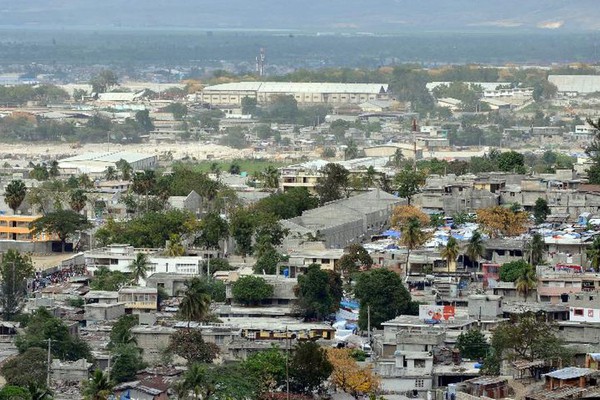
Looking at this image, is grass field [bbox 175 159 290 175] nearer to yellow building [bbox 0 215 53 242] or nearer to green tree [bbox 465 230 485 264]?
yellow building [bbox 0 215 53 242]

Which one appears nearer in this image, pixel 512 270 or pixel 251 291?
pixel 251 291

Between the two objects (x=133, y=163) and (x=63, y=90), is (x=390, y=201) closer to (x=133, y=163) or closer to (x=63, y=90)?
(x=133, y=163)

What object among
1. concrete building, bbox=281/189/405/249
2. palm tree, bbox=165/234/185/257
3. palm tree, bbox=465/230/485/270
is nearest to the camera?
palm tree, bbox=465/230/485/270

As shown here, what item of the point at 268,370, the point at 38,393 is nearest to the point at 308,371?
the point at 268,370

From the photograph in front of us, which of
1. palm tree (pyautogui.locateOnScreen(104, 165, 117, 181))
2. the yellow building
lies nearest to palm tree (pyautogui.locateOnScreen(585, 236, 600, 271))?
the yellow building

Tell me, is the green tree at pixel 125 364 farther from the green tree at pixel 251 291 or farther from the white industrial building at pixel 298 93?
the white industrial building at pixel 298 93

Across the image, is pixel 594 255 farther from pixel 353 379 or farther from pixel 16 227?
pixel 16 227
